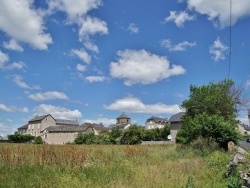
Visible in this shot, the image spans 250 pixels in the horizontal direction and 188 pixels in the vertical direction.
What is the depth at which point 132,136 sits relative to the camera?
56969 millimetres

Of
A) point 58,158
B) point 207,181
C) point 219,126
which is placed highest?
point 219,126

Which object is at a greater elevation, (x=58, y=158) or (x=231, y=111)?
(x=231, y=111)

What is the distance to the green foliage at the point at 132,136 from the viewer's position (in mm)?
56650

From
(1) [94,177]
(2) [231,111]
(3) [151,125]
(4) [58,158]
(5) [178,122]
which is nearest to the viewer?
(1) [94,177]

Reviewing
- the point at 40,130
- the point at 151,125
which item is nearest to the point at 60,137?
the point at 40,130

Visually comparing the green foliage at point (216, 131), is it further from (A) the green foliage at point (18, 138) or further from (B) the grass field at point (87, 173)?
(A) the green foliage at point (18, 138)

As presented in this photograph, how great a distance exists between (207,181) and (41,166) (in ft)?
20.1

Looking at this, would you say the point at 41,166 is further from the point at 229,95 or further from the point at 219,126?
the point at 229,95

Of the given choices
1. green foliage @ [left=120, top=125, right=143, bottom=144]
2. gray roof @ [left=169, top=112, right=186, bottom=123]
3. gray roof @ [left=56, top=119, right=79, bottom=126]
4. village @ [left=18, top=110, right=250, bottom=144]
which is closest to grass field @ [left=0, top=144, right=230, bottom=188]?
green foliage @ [left=120, top=125, right=143, bottom=144]

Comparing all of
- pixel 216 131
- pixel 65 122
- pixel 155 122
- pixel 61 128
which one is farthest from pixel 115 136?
pixel 65 122

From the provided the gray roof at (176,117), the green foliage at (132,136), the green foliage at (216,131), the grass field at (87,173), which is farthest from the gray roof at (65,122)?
the grass field at (87,173)

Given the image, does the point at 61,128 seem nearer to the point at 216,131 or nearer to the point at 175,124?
the point at 175,124

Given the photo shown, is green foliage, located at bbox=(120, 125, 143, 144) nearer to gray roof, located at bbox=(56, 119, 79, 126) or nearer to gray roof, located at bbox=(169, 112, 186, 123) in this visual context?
gray roof, located at bbox=(169, 112, 186, 123)

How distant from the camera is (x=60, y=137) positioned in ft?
265
